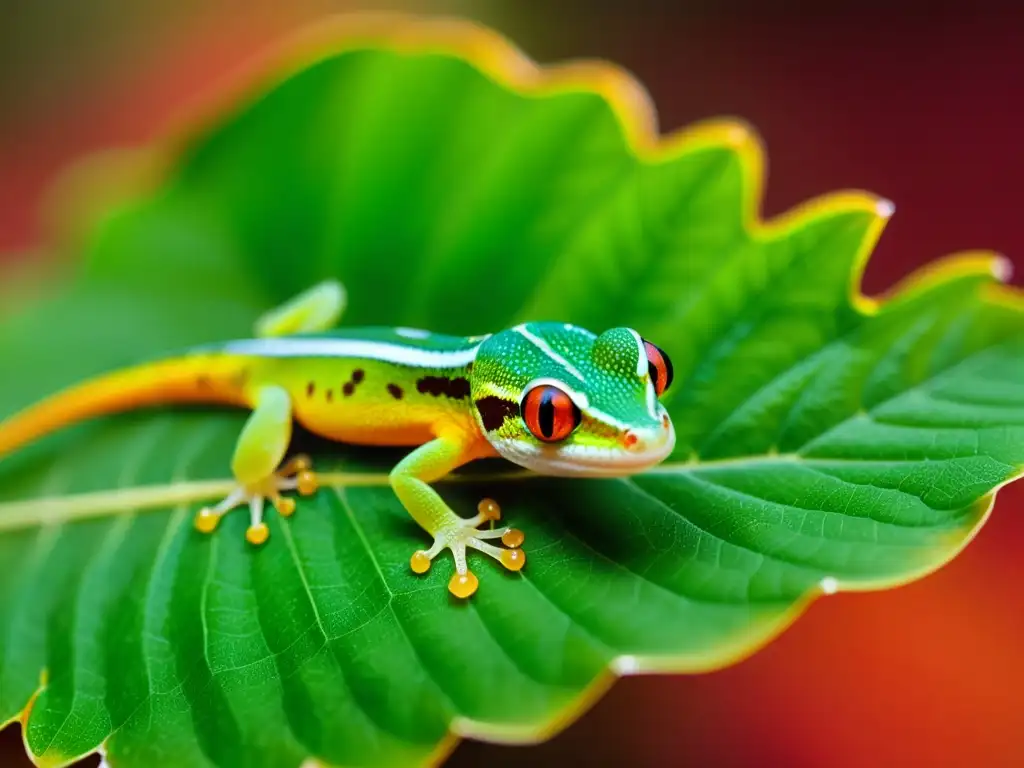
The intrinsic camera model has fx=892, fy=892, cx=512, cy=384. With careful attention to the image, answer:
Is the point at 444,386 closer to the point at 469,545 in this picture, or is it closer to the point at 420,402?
the point at 420,402

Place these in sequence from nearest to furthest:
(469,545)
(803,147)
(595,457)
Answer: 1. (595,457)
2. (469,545)
3. (803,147)

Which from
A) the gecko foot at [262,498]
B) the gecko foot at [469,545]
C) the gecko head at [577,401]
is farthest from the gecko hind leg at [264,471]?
the gecko head at [577,401]

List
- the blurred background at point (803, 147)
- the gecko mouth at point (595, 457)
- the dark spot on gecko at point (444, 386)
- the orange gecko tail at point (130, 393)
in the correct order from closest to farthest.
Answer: the gecko mouth at point (595, 457) < the dark spot on gecko at point (444, 386) < the orange gecko tail at point (130, 393) < the blurred background at point (803, 147)

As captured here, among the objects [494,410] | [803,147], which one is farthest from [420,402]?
[803,147]

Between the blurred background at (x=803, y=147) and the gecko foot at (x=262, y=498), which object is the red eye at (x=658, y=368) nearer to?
the gecko foot at (x=262, y=498)

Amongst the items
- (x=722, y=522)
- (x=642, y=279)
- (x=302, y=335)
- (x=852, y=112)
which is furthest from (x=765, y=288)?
(x=852, y=112)

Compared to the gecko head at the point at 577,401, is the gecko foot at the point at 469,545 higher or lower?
lower

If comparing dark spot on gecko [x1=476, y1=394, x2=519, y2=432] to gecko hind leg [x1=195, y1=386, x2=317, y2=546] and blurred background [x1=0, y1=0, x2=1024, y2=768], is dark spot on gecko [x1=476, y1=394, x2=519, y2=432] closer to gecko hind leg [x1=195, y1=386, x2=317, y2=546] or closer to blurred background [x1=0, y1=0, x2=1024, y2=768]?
gecko hind leg [x1=195, y1=386, x2=317, y2=546]
